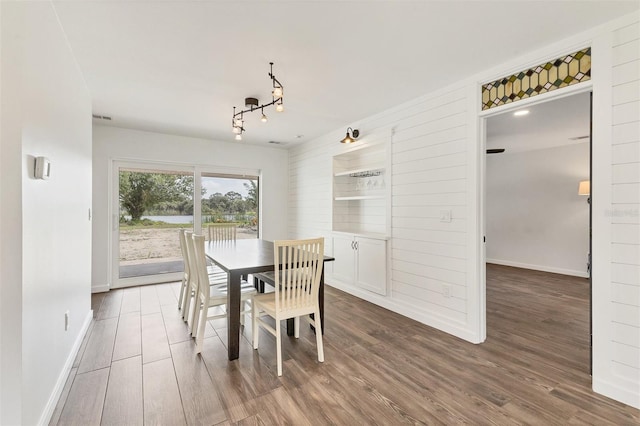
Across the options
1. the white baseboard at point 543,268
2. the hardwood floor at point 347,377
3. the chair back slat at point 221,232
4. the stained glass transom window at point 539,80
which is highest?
the stained glass transom window at point 539,80

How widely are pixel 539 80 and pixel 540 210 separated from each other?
4699 millimetres

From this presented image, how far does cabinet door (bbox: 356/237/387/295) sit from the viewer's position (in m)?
3.70

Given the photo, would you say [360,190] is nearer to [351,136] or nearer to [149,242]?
[351,136]

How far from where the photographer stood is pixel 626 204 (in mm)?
1926

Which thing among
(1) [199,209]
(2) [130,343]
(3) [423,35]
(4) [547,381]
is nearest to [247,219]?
(1) [199,209]

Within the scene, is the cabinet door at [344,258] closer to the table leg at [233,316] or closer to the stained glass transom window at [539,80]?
the table leg at [233,316]

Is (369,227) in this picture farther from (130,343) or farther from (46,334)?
(46,334)

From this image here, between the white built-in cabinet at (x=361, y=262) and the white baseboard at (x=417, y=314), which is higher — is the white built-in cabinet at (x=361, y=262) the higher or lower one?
the higher one

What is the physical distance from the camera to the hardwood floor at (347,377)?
70.5 inches

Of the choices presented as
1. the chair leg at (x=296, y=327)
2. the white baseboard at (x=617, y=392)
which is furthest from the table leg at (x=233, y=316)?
the white baseboard at (x=617, y=392)

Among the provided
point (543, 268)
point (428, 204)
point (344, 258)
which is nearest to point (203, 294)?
point (344, 258)

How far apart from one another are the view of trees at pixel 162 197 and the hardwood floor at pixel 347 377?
2.00 metres

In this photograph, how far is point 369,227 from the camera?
4.49 m

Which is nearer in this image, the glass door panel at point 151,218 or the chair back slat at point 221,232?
the chair back slat at point 221,232
